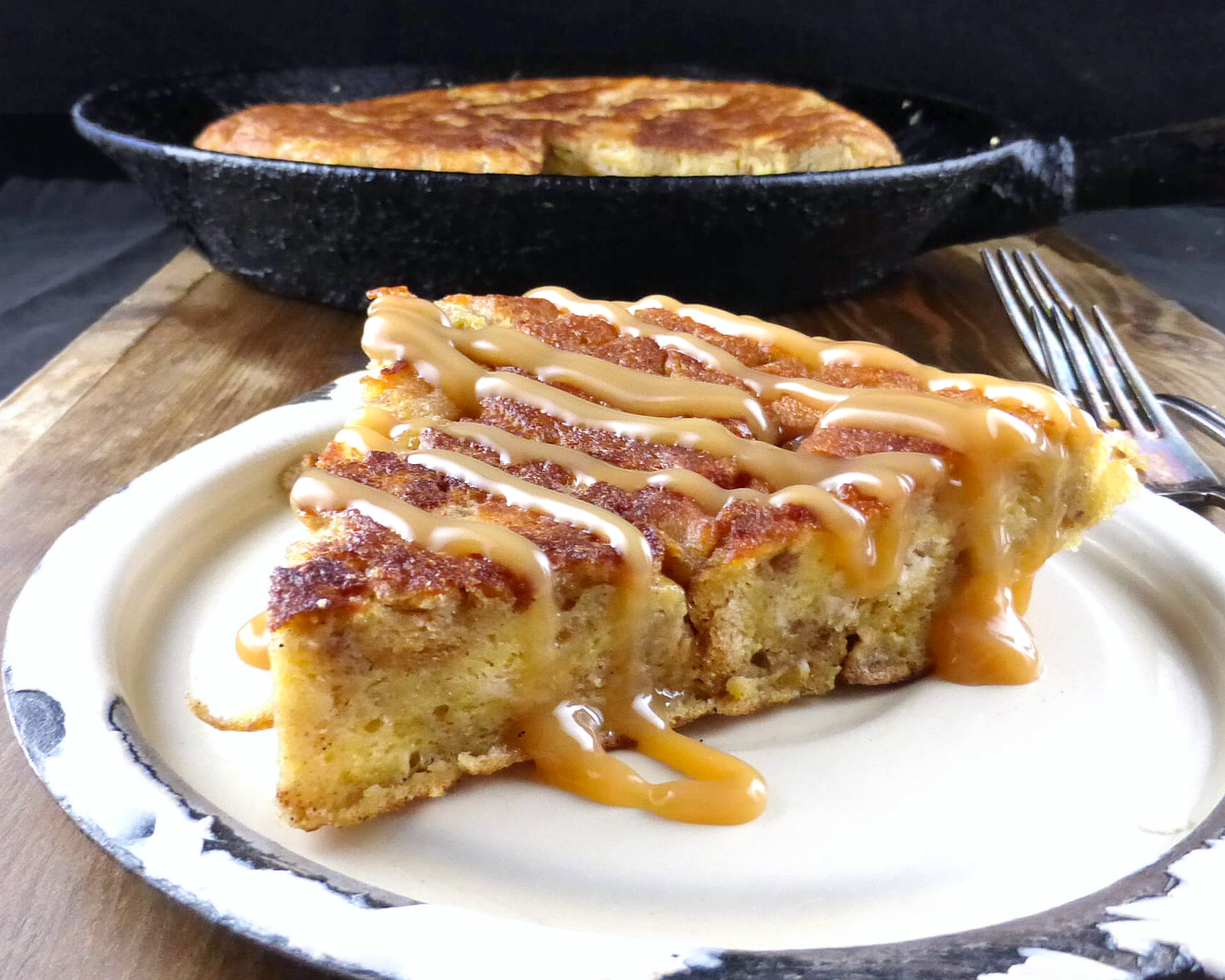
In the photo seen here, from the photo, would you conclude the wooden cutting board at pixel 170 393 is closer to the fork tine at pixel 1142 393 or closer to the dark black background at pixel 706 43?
the fork tine at pixel 1142 393

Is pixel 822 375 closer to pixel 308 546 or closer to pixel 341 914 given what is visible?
pixel 308 546

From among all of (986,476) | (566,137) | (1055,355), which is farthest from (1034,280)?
(986,476)

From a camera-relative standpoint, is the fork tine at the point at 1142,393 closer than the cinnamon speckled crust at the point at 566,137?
Yes

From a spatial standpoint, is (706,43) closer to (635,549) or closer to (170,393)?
(170,393)

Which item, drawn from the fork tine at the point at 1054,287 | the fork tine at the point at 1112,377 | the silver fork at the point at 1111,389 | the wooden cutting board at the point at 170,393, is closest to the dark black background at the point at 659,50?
the wooden cutting board at the point at 170,393

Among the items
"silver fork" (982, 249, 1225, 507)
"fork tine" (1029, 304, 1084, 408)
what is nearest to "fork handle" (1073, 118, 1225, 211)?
"silver fork" (982, 249, 1225, 507)

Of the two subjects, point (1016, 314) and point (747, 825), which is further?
point (1016, 314)
